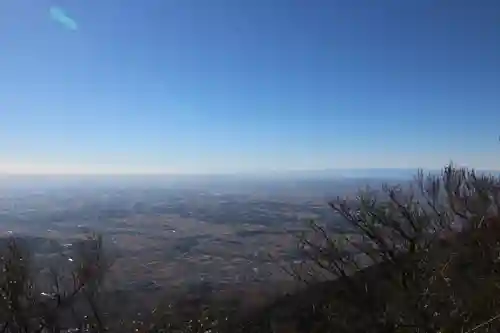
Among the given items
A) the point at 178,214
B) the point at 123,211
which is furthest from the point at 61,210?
the point at 178,214

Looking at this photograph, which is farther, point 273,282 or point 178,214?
point 178,214

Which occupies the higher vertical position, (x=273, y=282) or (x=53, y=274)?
(x=53, y=274)

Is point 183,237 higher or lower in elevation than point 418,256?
lower

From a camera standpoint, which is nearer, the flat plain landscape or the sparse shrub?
the sparse shrub

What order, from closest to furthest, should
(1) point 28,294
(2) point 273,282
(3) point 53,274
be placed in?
(1) point 28,294 → (3) point 53,274 → (2) point 273,282

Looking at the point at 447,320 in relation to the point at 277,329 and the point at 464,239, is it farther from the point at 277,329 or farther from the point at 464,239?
the point at 277,329

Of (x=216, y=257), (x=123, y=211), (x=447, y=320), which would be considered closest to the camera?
(x=447, y=320)

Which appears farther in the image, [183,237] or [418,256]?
[183,237]

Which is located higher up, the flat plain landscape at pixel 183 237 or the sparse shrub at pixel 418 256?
the sparse shrub at pixel 418 256

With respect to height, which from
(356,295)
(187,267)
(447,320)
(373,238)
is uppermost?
(373,238)

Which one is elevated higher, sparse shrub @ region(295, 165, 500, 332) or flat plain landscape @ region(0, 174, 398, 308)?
sparse shrub @ region(295, 165, 500, 332)

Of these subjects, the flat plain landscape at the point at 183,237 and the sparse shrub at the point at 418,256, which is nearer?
the sparse shrub at the point at 418,256
